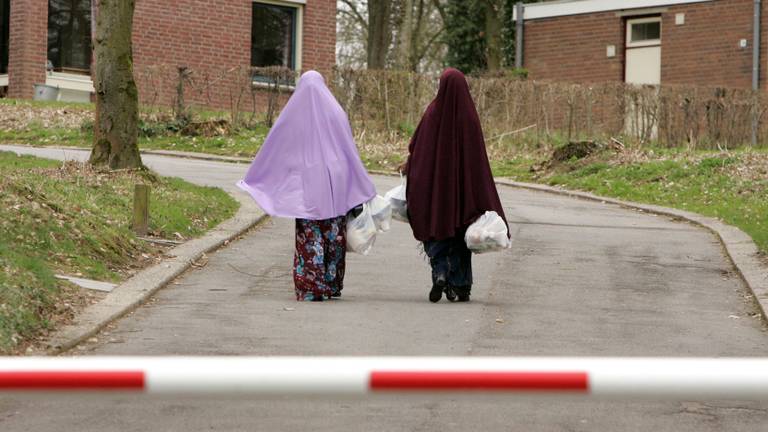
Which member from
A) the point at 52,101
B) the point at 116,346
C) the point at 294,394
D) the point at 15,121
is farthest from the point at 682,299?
the point at 52,101

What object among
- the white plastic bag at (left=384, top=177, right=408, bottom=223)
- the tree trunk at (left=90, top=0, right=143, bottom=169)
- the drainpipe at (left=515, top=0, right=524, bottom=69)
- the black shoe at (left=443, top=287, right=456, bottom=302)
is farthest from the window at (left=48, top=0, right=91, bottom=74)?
the black shoe at (left=443, top=287, right=456, bottom=302)

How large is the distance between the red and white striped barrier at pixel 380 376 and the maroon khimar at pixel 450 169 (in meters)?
7.14

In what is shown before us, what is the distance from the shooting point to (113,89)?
1466 centimetres

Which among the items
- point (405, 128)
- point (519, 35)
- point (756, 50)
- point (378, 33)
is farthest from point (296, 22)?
point (756, 50)

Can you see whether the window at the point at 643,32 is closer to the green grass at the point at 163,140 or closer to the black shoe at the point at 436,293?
the green grass at the point at 163,140

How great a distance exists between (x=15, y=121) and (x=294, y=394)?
23426 mm

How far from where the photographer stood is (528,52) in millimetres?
35000

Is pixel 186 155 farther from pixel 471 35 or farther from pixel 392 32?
pixel 392 32

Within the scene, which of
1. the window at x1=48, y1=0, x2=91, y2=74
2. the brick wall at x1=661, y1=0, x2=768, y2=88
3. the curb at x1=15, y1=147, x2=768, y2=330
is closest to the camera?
the curb at x1=15, y1=147, x2=768, y2=330

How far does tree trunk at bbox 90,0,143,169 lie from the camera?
48.1ft

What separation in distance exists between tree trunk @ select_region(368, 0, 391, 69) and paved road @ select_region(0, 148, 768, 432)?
24029mm

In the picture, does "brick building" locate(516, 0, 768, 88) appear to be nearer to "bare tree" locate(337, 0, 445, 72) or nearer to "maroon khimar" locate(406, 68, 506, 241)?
"bare tree" locate(337, 0, 445, 72)

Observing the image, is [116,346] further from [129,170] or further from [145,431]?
[129,170]

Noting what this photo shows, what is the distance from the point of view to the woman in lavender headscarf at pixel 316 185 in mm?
10078
